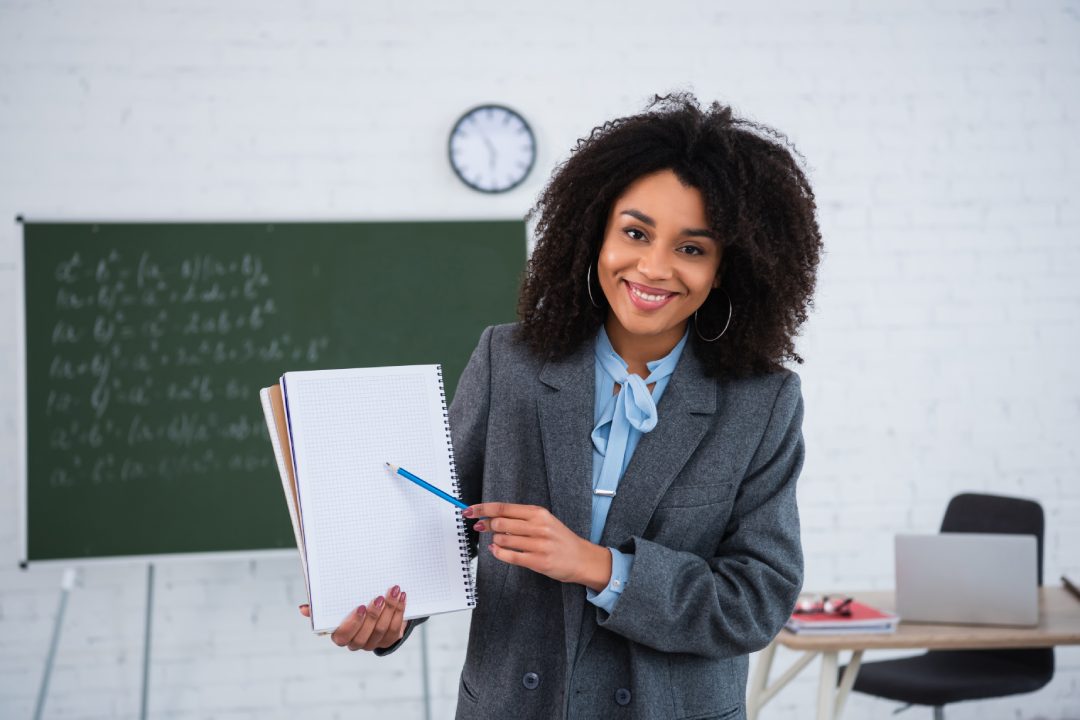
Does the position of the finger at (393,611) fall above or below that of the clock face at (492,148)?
below

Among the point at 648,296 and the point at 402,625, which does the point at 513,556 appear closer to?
the point at 402,625

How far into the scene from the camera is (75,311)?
2975 mm

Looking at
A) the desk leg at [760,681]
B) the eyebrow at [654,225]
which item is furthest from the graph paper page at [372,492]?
the desk leg at [760,681]

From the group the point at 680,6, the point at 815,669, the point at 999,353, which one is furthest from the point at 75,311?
the point at 999,353

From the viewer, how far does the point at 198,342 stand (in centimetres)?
304

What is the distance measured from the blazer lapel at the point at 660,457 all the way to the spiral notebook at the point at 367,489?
197mm

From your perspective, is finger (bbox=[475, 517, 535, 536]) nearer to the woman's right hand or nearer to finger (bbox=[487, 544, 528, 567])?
finger (bbox=[487, 544, 528, 567])

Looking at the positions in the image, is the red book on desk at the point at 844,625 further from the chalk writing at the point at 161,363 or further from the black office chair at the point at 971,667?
the chalk writing at the point at 161,363

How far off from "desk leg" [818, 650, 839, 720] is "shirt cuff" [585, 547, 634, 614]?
1.41 meters

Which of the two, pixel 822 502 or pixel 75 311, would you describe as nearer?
pixel 75 311

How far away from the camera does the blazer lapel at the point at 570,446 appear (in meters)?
1.20

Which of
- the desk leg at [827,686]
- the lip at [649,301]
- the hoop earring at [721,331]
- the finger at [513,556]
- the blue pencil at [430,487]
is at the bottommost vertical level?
the desk leg at [827,686]

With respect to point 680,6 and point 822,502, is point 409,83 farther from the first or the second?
point 822,502

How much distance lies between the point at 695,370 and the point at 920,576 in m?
1.39
